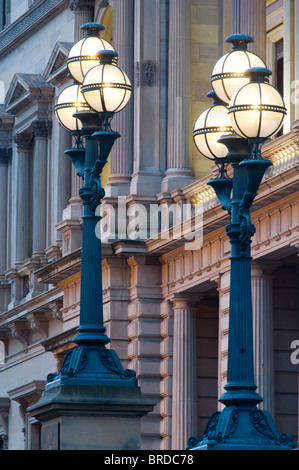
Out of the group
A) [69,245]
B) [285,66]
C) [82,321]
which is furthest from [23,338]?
[82,321]

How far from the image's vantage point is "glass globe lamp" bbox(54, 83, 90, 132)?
1980 cm

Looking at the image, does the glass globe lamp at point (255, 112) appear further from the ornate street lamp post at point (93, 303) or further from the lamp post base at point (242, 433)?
the lamp post base at point (242, 433)

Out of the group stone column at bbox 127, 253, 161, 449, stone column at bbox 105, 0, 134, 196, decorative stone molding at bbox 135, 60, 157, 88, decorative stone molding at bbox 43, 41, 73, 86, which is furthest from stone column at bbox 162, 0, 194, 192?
decorative stone molding at bbox 43, 41, 73, 86

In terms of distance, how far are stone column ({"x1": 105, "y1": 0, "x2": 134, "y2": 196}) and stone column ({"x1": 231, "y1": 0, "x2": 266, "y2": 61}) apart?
472 cm

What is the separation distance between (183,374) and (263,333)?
14.1 ft

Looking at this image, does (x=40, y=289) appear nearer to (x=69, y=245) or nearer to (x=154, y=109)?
(x=69, y=245)

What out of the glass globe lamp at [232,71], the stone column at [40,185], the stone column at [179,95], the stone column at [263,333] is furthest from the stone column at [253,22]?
the stone column at [40,185]

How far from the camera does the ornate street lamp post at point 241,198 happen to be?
15938 mm

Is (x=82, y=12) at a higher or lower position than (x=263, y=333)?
higher

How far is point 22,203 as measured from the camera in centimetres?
4794

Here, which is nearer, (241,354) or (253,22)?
(241,354)

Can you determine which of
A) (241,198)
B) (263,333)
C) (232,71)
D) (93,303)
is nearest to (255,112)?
(241,198)

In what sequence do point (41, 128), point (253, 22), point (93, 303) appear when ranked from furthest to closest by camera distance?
point (41, 128) < point (253, 22) < point (93, 303)

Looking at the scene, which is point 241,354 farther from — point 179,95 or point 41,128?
point 41,128
